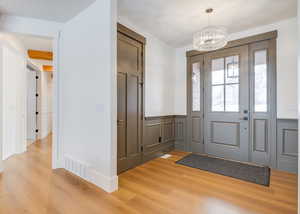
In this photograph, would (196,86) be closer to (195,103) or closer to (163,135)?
(195,103)

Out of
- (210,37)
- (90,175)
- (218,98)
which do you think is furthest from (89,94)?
(218,98)

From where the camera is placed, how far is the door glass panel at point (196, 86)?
3678 mm

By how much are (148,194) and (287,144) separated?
257cm

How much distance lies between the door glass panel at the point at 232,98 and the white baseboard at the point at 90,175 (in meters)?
2.63

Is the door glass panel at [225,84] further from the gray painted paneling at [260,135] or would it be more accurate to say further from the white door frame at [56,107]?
the white door frame at [56,107]

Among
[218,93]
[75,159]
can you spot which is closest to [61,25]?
[75,159]

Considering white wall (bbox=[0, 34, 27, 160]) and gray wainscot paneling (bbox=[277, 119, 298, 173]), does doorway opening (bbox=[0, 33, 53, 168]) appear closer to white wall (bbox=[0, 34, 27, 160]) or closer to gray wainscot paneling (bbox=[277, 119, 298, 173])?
white wall (bbox=[0, 34, 27, 160])

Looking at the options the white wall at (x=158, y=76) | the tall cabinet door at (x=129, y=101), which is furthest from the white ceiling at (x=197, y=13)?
the tall cabinet door at (x=129, y=101)

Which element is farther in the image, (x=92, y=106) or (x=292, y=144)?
(x=292, y=144)

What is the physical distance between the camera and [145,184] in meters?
2.21

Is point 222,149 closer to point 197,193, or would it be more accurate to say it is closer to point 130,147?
point 197,193

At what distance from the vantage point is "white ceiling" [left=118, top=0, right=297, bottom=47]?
7.54 ft

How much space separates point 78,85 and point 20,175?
1.67m

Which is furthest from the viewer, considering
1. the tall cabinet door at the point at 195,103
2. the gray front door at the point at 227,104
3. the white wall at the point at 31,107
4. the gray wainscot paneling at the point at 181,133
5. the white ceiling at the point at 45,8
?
the white wall at the point at 31,107
